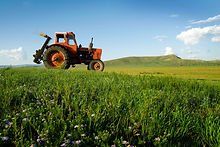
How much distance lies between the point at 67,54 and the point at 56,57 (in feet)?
2.72

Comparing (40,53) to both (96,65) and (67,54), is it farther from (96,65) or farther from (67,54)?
(96,65)

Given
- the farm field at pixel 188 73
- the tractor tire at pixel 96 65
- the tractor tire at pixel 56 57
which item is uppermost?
the tractor tire at pixel 56 57

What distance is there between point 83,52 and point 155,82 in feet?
24.6

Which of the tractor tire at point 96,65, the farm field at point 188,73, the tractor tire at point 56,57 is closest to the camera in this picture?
the farm field at point 188,73

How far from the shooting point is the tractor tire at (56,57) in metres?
10.0

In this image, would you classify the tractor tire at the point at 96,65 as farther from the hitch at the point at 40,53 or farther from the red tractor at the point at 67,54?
the hitch at the point at 40,53

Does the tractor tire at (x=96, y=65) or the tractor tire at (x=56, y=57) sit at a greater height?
the tractor tire at (x=56, y=57)

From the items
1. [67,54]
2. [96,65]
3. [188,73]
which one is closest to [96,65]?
[96,65]

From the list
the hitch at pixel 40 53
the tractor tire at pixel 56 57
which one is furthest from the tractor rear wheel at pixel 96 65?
the hitch at pixel 40 53

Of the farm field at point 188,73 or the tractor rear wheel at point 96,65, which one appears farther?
the tractor rear wheel at point 96,65

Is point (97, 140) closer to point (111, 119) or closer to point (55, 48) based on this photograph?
point (111, 119)

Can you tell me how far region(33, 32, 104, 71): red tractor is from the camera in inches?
403

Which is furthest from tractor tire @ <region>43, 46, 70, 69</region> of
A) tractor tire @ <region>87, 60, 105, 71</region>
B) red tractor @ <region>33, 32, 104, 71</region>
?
tractor tire @ <region>87, 60, 105, 71</region>

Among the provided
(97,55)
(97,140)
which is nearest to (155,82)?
(97,140)
